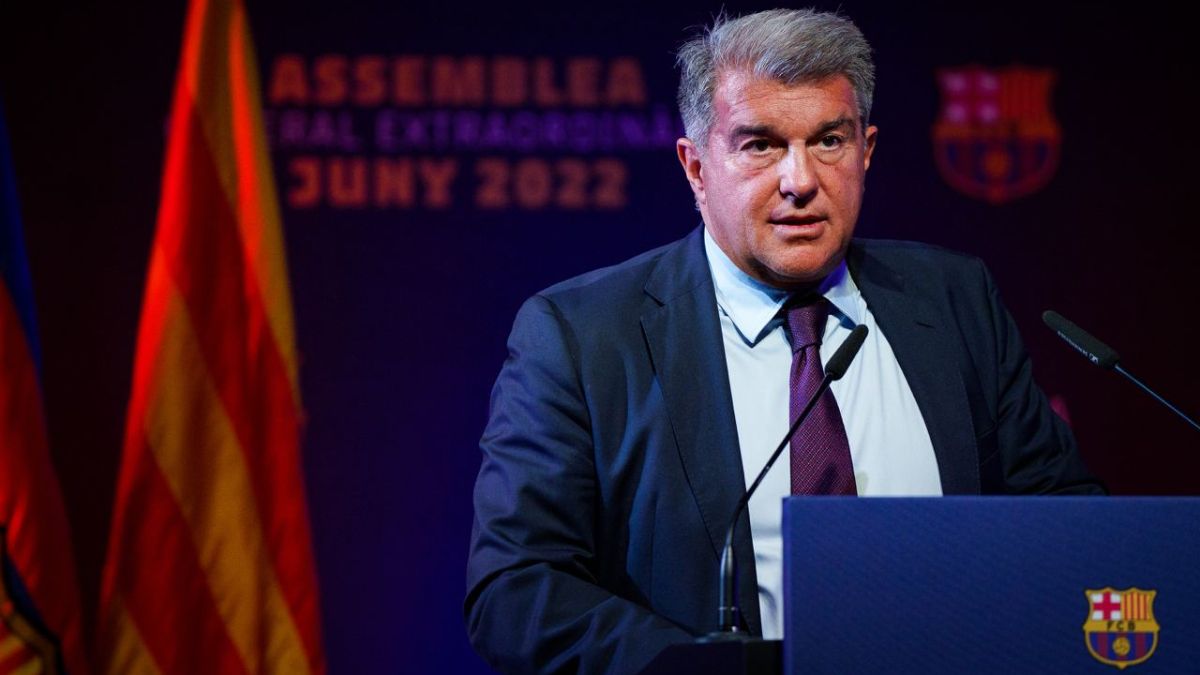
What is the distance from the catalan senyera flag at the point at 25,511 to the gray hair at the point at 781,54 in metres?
1.61

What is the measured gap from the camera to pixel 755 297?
2.03 meters

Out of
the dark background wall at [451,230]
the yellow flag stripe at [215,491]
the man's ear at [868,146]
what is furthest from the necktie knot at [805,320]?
the yellow flag stripe at [215,491]

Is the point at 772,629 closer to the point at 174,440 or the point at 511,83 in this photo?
the point at 174,440

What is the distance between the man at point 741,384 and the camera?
5.91ft

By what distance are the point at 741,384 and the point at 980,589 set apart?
30.3 inches

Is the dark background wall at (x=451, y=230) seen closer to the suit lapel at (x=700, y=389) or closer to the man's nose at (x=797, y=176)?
the suit lapel at (x=700, y=389)

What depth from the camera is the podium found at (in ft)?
3.92

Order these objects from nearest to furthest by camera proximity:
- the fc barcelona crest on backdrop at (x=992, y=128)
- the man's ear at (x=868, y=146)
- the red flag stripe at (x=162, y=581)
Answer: the man's ear at (x=868, y=146), the red flag stripe at (x=162, y=581), the fc barcelona crest on backdrop at (x=992, y=128)

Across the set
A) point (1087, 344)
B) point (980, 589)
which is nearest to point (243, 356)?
point (1087, 344)

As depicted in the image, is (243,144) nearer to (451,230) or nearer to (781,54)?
(451,230)

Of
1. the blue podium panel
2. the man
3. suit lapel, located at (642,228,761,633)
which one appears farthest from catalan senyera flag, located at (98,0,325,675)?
the blue podium panel

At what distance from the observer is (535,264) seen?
3297 millimetres

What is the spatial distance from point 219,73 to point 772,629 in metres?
1.95

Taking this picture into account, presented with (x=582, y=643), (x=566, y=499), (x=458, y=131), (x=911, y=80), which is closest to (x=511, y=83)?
(x=458, y=131)
